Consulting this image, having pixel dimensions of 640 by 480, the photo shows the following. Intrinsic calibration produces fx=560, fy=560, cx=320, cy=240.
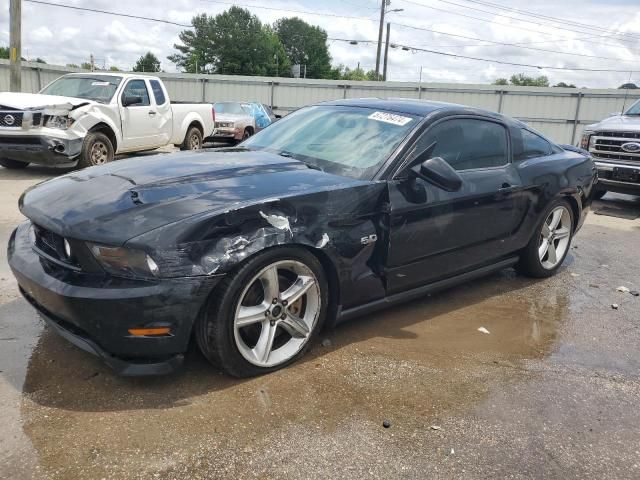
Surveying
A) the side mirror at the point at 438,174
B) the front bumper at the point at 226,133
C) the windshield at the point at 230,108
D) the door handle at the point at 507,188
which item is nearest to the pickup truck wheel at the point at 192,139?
the front bumper at the point at 226,133

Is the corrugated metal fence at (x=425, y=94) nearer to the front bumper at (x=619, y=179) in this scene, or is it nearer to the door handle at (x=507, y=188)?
the front bumper at (x=619, y=179)

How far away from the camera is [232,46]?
76688mm

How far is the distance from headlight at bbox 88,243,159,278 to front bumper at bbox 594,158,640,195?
26.3ft

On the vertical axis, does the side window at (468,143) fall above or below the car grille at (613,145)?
above

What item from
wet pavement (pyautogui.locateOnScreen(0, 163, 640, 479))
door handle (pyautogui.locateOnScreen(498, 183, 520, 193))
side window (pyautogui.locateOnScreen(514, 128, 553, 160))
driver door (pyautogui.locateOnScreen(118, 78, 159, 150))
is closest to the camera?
wet pavement (pyautogui.locateOnScreen(0, 163, 640, 479))

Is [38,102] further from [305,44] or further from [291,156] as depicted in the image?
[305,44]

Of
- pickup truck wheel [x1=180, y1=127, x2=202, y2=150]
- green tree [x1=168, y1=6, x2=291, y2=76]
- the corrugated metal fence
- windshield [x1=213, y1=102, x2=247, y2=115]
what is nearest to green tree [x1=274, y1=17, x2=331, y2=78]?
green tree [x1=168, y1=6, x2=291, y2=76]

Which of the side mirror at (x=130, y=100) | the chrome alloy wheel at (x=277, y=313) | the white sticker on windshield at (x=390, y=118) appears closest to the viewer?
the chrome alloy wheel at (x=277, y=313)

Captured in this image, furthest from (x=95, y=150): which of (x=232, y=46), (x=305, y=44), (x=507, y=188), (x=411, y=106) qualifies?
(x=305, y=44)

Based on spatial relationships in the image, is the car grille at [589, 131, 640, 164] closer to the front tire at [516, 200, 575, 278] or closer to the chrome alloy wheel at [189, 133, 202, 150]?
the front tire at [516, 200, 575, 278]

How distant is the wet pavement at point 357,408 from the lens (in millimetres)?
2426

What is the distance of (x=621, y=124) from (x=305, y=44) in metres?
92.3

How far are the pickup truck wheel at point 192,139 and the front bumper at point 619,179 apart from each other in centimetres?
824

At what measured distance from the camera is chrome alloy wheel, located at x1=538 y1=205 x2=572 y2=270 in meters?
5.02
